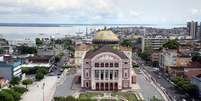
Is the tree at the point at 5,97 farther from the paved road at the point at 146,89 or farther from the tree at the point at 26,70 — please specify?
the tree at the point at 26,70

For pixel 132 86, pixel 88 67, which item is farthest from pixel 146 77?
pixel 88 67

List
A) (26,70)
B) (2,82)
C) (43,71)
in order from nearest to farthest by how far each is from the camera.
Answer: (2,82) < (43,71) < (26,70)

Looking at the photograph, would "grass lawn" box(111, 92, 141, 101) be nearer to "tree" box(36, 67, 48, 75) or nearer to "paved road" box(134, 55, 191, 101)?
"paved road" box(134, 55, 191, 101)

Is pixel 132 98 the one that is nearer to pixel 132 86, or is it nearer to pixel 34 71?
pixel 132 86

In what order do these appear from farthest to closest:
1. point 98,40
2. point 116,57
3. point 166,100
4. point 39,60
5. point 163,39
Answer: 1. point 163,39
2. point 39,60
3. point 98,40
4. point 116,57
5. point 166,100

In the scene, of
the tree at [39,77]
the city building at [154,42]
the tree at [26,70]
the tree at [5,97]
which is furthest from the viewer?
the city building at [154,42]

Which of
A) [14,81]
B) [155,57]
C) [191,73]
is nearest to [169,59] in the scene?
[191,73]

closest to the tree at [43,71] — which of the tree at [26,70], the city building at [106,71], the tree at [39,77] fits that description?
the tree at [26,70]

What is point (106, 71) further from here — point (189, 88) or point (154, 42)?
point (154, 42)
